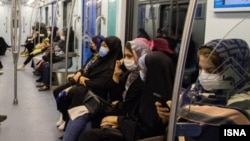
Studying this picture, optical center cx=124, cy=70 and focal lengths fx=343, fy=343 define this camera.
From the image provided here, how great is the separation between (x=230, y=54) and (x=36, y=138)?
8.92 ft

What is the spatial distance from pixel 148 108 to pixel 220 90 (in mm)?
764

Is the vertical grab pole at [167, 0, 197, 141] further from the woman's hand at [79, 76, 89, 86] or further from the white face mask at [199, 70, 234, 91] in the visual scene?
the woman's hand at [79, 76, 89, 86]

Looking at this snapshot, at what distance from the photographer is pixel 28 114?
4770 mm

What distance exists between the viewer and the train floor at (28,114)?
393 cm

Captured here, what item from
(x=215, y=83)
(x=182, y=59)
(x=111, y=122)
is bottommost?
(x=111, y=122)

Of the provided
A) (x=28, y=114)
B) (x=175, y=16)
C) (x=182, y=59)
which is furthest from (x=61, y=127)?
(x=182, y=59)

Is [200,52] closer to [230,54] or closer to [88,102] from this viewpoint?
[230,54]

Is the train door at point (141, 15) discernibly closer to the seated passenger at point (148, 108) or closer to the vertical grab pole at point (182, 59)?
the seated passenger at point (148, 108)

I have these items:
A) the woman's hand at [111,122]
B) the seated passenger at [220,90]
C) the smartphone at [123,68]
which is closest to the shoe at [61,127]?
the smartphone at [123,68]

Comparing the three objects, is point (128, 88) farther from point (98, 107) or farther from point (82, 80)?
point (82, 80)

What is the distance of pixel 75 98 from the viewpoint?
366cm

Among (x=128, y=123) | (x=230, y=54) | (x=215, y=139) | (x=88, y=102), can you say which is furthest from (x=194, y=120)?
(x=88, y=102)

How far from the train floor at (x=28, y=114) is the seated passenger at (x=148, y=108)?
1.46m

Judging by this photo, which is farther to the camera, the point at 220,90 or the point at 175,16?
the point at 175,16
